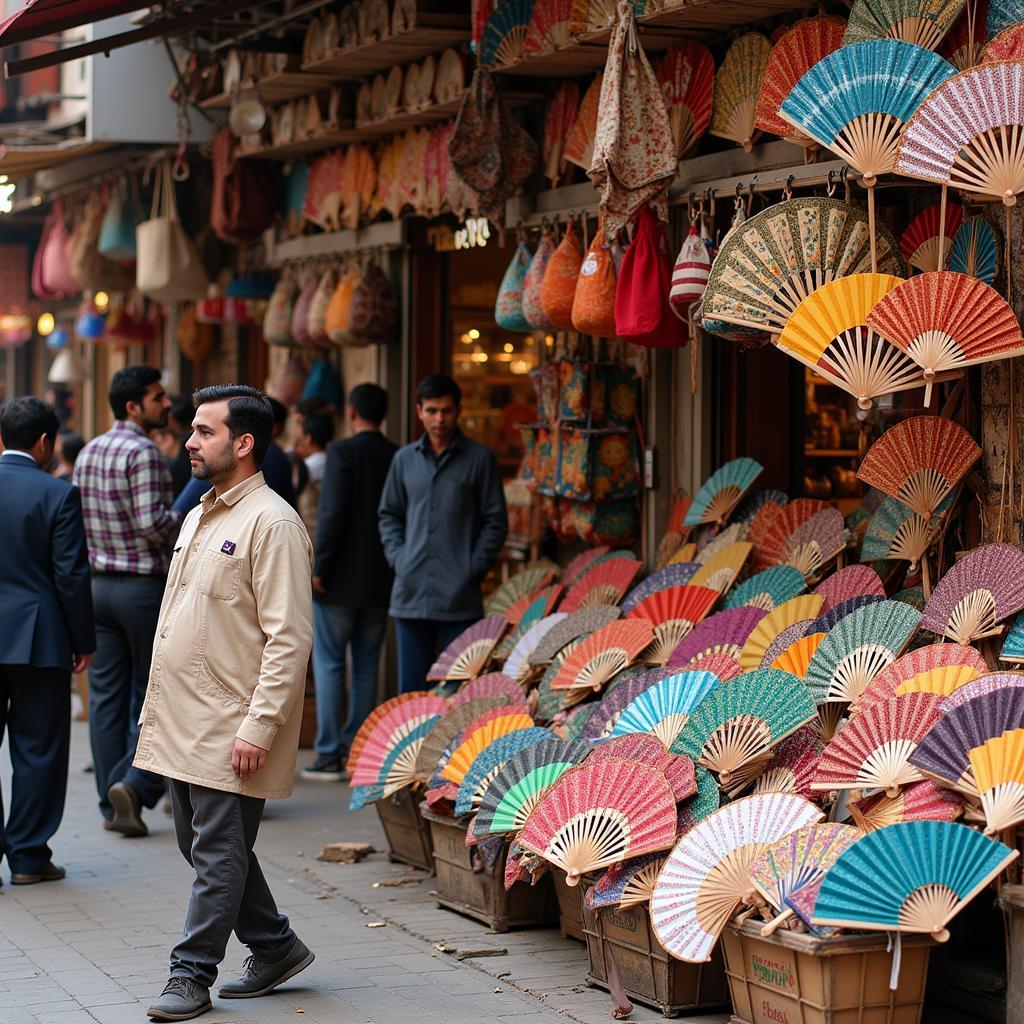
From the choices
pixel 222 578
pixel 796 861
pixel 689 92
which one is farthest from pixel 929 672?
pixel 689 92

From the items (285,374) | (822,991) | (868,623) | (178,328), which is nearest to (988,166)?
(868,623)

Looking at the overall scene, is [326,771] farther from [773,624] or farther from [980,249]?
[980,249]

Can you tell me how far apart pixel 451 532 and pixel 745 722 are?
11.0 ft

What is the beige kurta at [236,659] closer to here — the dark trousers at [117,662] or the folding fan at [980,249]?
the folding fan at [980,249]

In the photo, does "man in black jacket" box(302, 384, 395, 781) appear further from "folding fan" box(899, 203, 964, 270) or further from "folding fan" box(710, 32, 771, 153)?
"folding fan" box(899, 203, 964, 270)

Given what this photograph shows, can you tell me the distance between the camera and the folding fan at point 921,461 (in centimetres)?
549

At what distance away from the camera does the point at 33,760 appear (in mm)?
6887

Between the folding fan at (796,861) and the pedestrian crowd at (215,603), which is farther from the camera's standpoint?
the pedestrian crowd at (215,603)

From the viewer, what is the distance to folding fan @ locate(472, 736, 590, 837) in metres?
5.55

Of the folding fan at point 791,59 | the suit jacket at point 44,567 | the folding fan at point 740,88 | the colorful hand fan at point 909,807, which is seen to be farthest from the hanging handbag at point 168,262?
the colorful hand fan at point 909,807

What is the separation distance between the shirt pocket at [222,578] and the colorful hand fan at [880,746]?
1735mm

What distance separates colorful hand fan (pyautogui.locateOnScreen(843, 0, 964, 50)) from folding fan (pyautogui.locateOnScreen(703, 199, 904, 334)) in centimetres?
54

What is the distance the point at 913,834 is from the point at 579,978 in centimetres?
162

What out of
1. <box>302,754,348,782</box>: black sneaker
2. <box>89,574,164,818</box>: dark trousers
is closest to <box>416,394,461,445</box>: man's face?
<box>89,574,164,818</box>: dark trousers
